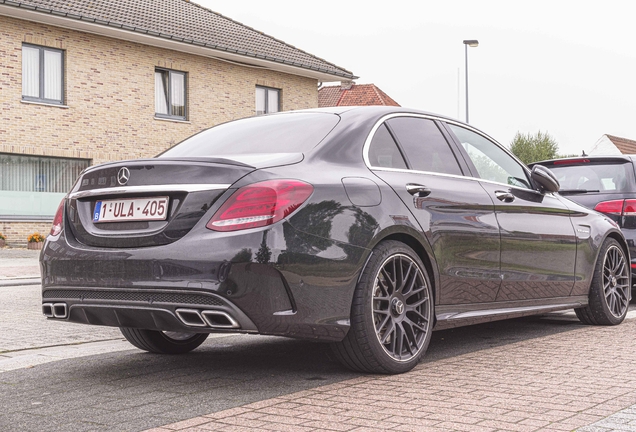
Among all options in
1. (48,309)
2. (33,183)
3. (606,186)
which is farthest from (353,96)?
(48,309)

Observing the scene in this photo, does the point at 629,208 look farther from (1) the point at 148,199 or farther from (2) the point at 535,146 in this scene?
(2) the point at 535,146

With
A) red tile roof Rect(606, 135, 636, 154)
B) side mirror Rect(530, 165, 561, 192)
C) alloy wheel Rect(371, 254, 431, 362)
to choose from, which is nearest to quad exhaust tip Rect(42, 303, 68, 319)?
alloy wheel Rect(371, 254, 431, 362)

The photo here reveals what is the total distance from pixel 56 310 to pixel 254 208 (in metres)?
1.34

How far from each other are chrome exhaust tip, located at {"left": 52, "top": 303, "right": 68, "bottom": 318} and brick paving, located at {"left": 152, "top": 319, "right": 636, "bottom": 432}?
125 centimetres

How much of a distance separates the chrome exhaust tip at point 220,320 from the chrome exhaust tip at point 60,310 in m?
0.93

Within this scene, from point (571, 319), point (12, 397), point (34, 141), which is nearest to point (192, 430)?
point (12, 397)

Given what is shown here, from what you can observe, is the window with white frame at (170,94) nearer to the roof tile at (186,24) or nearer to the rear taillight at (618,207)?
the roof tile at (186,24)

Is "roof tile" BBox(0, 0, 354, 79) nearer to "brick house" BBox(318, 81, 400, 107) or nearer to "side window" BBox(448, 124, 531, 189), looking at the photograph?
"side window" BBox(448, 124, 531, 189)

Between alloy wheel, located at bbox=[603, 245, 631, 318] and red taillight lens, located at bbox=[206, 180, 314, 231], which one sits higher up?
red taillight lens, located at bbox=[206, 180, 314, 231]

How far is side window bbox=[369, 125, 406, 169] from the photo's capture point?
5262mm

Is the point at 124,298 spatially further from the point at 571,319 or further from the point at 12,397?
the point at 571,319

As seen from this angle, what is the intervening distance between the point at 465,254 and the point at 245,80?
2432cm

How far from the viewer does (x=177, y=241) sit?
14.5 feet

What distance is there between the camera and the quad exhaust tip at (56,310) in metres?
4.79
